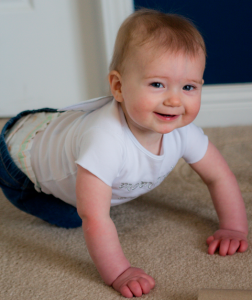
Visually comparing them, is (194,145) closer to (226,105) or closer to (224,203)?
(224,203)

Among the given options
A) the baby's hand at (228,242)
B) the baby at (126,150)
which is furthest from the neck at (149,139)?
the baby's hand at (228,242)

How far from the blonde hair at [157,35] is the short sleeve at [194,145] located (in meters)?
0.21

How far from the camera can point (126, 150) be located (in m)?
0.74

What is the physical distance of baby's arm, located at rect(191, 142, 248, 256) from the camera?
76 centimetres

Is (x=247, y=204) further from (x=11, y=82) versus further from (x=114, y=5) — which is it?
(x=11, y=82)

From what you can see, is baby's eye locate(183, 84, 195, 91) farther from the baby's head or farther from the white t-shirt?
the white t-shirt

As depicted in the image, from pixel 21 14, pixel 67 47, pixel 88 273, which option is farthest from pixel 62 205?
pixel 21 14

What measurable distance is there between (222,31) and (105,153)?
96 cm

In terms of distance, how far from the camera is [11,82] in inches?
64.9

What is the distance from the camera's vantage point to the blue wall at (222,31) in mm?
1378

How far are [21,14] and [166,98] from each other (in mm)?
1126

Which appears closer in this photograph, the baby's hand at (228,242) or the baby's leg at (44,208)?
the baby's hand at (228,242)

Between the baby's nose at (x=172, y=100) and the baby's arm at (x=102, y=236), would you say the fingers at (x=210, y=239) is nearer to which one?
the baby's arm at (x=102, y=236)

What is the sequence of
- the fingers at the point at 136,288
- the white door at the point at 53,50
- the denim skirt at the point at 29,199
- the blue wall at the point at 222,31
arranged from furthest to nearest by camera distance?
the white door at the point at 53,50 < the blue wall at the point at 222,31 < the denim skirt at the point at 29,199 < the fingers at the point at 136,288
